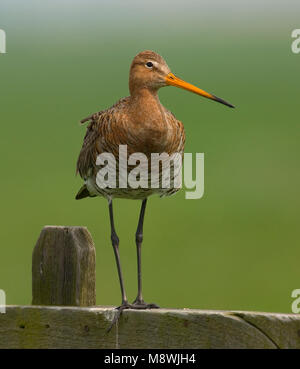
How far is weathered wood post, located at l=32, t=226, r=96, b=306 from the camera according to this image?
4438 millimetres

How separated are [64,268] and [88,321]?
38cm

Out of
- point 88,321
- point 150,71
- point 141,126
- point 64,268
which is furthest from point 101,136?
point 88,321

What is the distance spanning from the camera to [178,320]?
158 inches

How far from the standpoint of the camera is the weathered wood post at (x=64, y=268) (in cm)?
444

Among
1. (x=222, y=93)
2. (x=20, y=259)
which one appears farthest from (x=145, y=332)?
(x=222, y=93)

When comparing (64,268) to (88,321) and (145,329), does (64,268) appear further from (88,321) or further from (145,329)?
(145,329)

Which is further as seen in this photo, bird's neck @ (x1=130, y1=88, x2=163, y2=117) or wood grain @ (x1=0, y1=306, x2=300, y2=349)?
bird's neck @ (x1=130, y1=88, x2=163, y2=117)

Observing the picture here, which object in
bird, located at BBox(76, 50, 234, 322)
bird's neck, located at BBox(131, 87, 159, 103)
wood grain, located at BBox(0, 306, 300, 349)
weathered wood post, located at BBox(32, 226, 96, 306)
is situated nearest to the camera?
wood grain, located at BBox(0, 306, 300, 349)

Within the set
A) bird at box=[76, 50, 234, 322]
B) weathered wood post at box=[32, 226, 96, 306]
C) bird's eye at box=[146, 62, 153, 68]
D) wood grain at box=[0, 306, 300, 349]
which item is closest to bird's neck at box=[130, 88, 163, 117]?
bird at box=[76, 50, 234, 322]

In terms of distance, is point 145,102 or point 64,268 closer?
point 64,268

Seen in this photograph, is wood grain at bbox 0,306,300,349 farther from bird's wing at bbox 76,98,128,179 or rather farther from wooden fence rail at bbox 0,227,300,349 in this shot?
bird's wing at bbox 76,98,128,179

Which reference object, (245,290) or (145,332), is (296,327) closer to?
(145,332)

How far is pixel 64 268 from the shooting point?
4473 millimetres

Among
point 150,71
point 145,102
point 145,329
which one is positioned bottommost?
point 145,329
